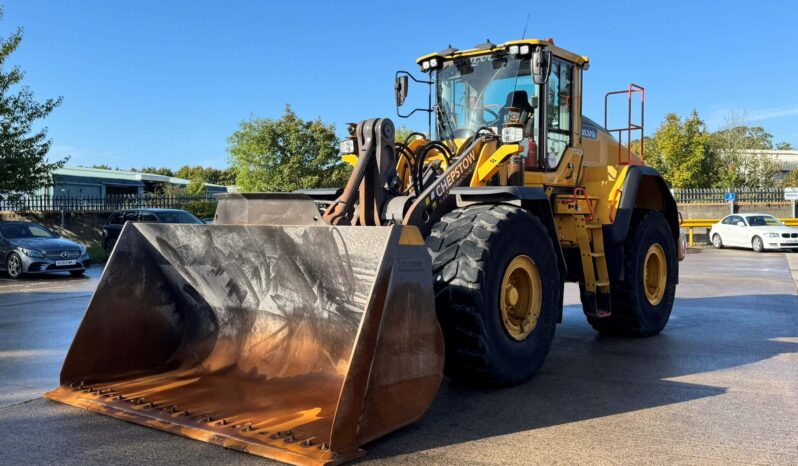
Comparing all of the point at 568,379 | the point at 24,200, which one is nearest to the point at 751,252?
the point at 568,379

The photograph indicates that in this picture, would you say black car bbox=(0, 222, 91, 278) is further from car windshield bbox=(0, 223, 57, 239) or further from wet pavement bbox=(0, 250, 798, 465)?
wet pavement bbox=(0, 250, 798, 465)

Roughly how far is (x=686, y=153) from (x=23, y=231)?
106 feet

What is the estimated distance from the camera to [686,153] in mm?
37906

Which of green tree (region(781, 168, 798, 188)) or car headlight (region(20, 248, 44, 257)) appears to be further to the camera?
green tree (region(781, 168, 798, 188))

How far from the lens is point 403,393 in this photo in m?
4.41

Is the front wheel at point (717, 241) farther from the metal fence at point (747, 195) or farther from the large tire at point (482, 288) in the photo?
the large tire at point (482, 288)

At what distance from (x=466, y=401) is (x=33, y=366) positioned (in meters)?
4.21

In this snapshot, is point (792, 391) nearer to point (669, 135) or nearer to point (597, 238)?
point (597, 238)

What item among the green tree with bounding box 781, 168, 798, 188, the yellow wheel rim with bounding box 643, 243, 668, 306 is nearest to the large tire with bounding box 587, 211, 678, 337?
the yellow wheel rim with bounding box 643, 243, 668, 306

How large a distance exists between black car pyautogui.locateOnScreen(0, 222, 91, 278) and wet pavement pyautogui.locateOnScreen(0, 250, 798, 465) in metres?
8.84

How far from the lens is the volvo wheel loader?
4.34 metres

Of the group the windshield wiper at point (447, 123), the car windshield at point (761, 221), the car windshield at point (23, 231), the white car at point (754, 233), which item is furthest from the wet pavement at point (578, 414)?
the car windshield at point (761, 221)

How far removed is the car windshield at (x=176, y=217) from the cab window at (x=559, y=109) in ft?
49.4

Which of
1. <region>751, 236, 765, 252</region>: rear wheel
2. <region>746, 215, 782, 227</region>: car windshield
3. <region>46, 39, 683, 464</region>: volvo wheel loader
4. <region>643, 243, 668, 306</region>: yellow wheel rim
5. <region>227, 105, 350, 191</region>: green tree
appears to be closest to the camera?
<region>46, 39, 683, 464</region>: volvo wheel loader
